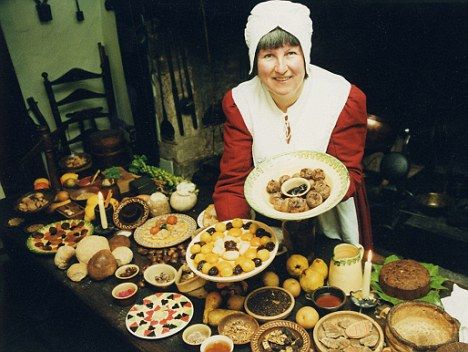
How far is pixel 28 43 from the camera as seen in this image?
16.7 feet

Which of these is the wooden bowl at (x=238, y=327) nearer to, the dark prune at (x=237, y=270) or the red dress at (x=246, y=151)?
the dark prune at (x=237, y=270)

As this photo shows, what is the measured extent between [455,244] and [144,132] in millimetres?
3362

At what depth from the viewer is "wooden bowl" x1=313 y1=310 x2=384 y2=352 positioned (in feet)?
5.86

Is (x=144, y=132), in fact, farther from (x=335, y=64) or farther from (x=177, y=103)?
(x=335, y=64)

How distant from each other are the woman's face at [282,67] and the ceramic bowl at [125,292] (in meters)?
1.28

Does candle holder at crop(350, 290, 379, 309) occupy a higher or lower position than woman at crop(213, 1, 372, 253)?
lower

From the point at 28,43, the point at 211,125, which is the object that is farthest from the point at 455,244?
the point at 28,43

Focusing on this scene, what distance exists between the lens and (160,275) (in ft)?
8.11

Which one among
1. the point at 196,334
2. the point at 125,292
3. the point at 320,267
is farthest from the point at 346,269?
the point at 125,292

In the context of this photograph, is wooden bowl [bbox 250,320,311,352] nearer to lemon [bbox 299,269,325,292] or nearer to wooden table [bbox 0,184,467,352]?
wooden table [bbox 0,184,467,352]

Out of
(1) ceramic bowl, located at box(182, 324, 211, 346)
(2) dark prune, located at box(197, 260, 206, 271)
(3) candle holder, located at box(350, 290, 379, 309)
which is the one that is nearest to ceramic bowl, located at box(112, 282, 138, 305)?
(1) ceramic bowl, located at box(182, 324, 211, 346)

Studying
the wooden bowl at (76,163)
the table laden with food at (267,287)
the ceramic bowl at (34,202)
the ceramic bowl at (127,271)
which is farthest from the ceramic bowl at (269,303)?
the wooden bowl at (76,163)

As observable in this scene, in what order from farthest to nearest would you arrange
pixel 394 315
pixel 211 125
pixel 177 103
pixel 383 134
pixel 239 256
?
pixel 211 125
pixel 177 103
pixel 383 134
pixel 239 256
pixel 394 315

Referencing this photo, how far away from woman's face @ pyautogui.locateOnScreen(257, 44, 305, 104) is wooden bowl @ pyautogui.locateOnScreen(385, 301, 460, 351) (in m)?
1.13
